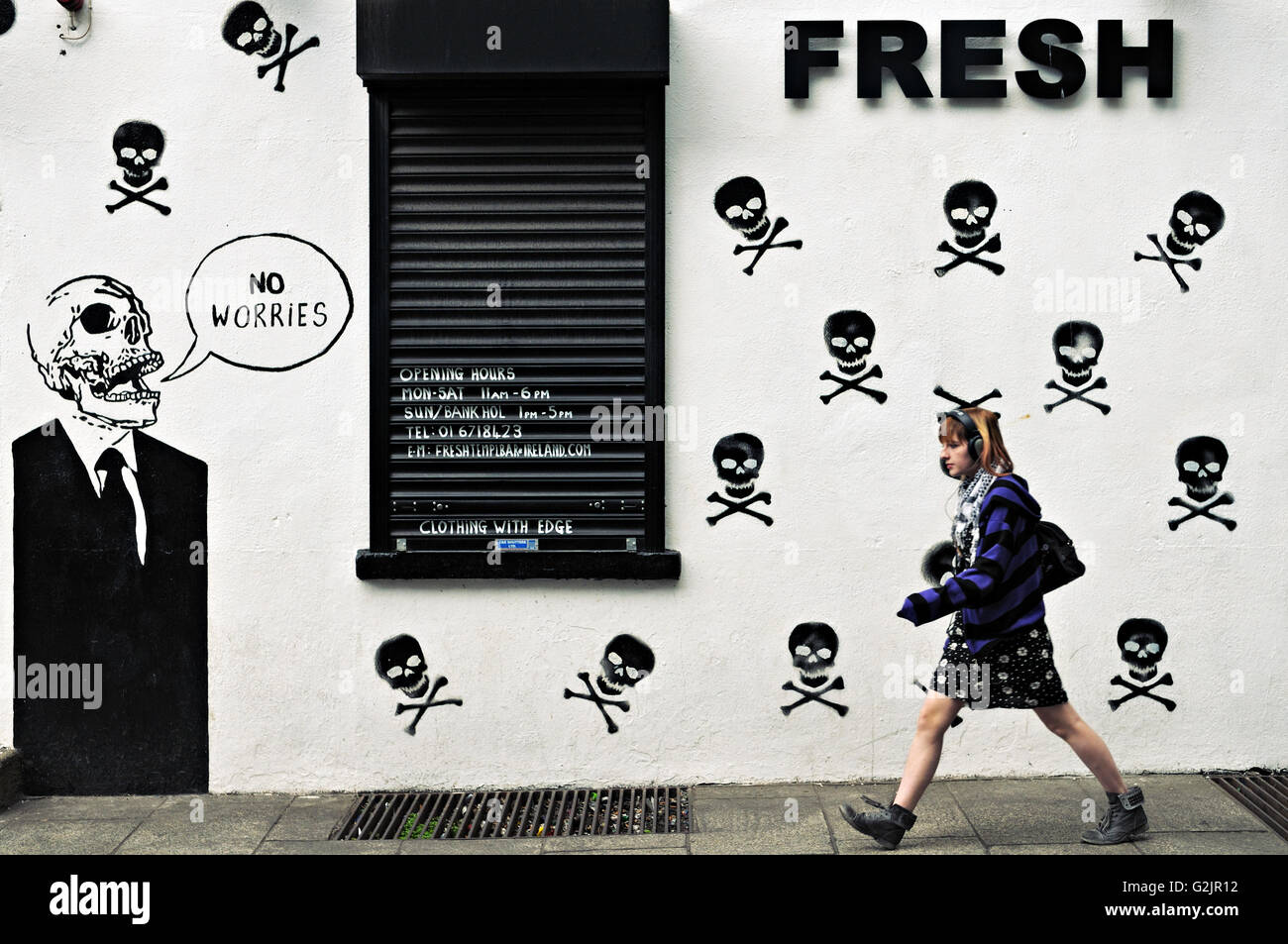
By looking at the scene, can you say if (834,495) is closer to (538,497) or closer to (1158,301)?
(538,497)

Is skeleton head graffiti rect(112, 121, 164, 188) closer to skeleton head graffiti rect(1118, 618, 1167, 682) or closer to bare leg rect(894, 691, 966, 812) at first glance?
bare leg rect(894, 691, 966, 812)

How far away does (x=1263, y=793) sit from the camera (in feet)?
19.5

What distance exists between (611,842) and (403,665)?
4.62 feet

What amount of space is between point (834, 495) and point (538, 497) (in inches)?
57.2

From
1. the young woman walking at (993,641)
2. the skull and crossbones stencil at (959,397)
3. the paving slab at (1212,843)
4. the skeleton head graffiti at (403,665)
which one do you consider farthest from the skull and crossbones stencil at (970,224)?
the skeleton head graffiti at (403,665)

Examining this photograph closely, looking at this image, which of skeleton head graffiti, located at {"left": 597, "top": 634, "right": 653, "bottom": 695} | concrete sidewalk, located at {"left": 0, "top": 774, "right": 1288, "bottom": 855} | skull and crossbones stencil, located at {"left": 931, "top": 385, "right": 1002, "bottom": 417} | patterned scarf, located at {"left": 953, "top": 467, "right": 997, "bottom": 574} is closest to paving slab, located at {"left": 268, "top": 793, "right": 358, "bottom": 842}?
concrete sidewalk, located at {"left": 0, "top": 774, "right": 1288, "bottom": 855}

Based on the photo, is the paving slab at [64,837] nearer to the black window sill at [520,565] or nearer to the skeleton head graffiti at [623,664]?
the black window sill at [520,565]

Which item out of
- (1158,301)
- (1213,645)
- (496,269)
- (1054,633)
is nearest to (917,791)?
(1054,633)

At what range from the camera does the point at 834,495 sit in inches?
245

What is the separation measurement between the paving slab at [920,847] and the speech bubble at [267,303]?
11.1ft

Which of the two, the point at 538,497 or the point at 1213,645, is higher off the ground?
the point at 538,497

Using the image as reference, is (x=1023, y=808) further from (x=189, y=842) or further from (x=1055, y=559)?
(x=189, y=842)

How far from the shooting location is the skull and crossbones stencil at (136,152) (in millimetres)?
6148

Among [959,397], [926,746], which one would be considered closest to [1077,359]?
[959,397]
